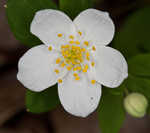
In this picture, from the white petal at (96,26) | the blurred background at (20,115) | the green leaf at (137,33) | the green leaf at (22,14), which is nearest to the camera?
the white petal at (96,26)

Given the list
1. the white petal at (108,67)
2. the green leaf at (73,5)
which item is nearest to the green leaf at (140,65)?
the white petal at (108,67)

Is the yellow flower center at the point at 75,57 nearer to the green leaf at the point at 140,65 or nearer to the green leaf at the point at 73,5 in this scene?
the green leaf at the point at 73,5

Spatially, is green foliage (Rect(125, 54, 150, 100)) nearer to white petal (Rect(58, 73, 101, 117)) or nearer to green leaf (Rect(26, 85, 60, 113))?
white petal (Rect(58, 73, 101, 117))

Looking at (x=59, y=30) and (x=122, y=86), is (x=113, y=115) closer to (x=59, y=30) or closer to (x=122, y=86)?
(x=122, y=86)

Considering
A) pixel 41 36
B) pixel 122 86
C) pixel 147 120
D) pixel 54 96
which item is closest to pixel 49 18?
pixel 41 36

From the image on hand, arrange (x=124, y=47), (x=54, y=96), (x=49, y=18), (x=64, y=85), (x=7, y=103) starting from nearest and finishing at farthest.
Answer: (x=49, y=18) < (x=64, y=85) < (x=54, y=96) < (x=124, y=47) < (x=7, y=103)

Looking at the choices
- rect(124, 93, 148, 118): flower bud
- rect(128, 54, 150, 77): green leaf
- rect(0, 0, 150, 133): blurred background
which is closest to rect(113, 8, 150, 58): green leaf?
rect(0, 0, 150, 133): blurred background
